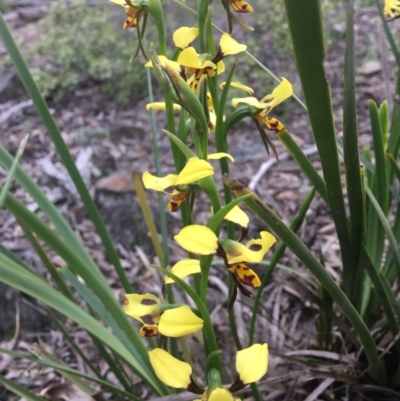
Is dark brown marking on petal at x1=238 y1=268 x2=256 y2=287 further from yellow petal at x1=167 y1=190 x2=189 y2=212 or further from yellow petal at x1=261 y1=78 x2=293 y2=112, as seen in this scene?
yellow petal at x1=261 y1=78 x2=293 y2=112

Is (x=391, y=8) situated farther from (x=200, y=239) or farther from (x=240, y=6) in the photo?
(x=200, y=239)

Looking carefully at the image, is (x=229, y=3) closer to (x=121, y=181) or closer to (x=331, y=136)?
(x=331, y=136)

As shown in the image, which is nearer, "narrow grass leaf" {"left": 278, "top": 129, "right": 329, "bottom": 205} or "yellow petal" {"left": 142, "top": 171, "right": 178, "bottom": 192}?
"yellow petal" {"left": 142, "top": 171, "right": 178, "bottom": 192}

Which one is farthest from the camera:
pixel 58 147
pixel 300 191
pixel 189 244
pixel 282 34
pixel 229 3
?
pixel 282 34

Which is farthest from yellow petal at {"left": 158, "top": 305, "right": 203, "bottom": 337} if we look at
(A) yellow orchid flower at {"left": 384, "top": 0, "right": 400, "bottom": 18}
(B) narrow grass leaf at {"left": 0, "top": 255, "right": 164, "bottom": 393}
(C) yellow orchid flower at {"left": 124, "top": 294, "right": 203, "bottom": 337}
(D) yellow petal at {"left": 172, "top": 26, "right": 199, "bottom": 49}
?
(A) yellow orchid flower at {"left": 384, "top": 0, "right": 400, "bottom": 18}

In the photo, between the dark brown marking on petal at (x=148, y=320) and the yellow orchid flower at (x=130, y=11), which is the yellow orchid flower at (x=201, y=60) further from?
the dark brown marking on petal at (x=148, y=320)

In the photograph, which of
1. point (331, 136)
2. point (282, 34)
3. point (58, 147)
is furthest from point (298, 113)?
point (331, 136)
